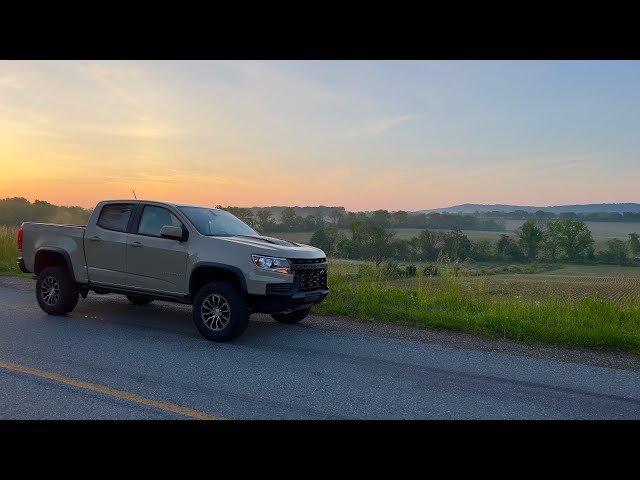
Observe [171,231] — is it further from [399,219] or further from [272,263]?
[399,219]

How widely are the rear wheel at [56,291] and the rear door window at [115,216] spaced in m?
1.14

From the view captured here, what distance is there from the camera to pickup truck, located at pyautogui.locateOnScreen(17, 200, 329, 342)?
736 cm

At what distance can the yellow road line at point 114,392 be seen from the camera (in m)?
4.47

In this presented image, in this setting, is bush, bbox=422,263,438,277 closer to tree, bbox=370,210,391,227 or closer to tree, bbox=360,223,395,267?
tree, bbox=360,223,395,267

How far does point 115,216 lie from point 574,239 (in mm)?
28834

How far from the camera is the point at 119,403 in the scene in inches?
185

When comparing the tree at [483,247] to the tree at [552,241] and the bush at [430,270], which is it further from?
the bush at [430,270]

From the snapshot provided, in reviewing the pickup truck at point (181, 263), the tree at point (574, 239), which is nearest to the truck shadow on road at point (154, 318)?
the pickup truck at point (181, 263)

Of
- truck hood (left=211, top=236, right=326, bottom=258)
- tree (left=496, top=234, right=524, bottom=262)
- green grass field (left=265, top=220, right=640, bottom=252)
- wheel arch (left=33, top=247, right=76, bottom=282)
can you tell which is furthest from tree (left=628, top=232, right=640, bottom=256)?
Result: wheel arch (left=33, top=247, right=76, bottom=282)

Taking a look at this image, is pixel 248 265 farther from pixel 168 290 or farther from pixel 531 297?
pixel 531 297

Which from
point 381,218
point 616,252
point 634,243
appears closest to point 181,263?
point 381,218

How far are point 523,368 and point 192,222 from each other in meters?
5.11
